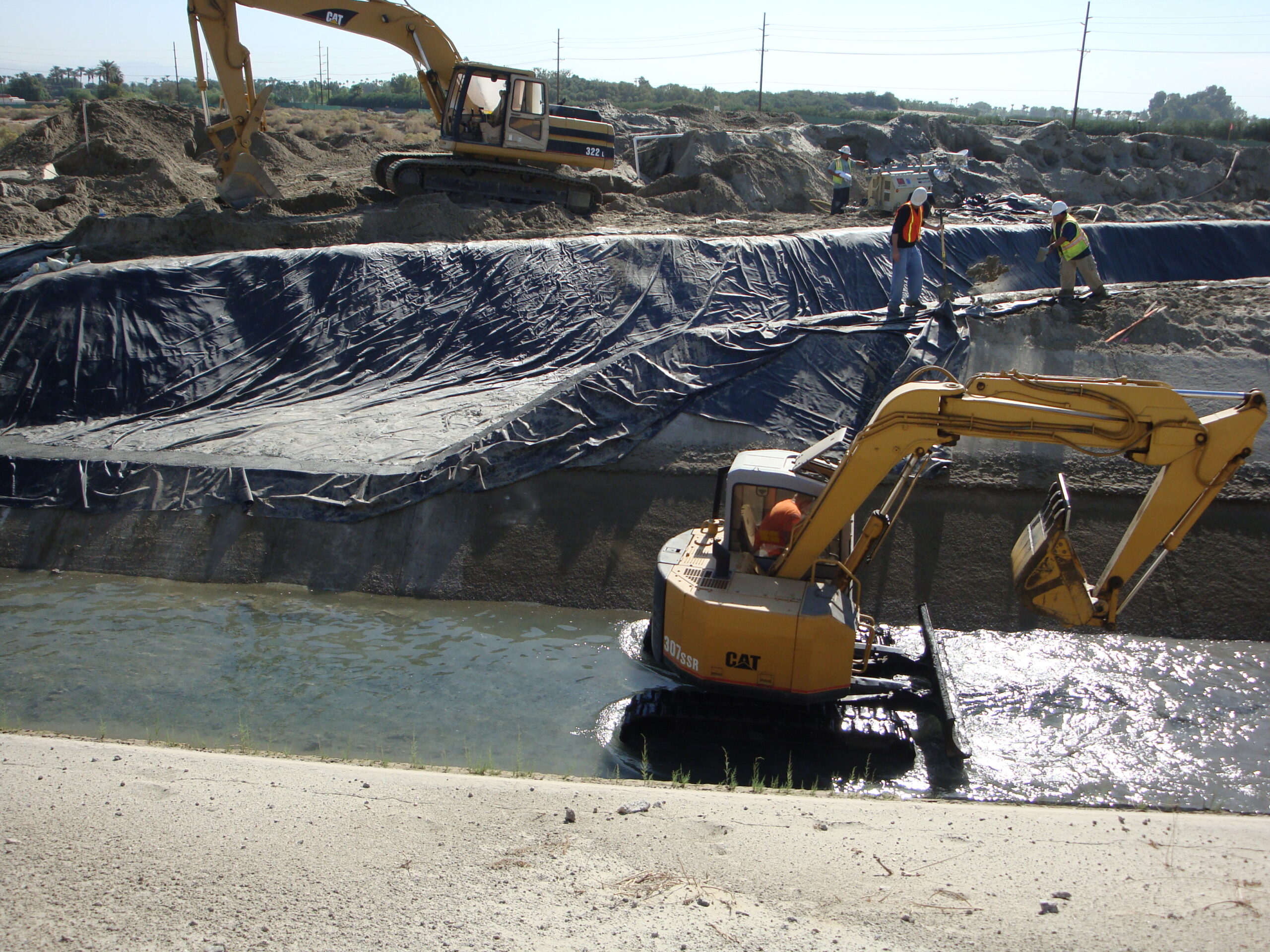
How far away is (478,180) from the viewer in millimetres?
20578

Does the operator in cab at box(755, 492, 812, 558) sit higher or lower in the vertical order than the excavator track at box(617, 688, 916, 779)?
higher

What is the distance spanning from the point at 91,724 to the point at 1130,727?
29.8 ft

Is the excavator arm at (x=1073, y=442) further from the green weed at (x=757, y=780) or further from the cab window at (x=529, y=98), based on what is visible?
the cab window at (x=529, y=98)

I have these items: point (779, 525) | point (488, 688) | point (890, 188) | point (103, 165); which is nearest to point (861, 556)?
point (779, 525)

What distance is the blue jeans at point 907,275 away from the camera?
12.9 metres

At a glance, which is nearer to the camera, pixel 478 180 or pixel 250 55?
pixel 250 55

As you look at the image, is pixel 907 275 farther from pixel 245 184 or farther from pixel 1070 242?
pixel 245 184

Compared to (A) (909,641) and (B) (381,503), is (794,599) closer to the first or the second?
(A) (909,641)

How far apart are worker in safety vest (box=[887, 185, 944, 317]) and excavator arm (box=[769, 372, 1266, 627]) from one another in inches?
235

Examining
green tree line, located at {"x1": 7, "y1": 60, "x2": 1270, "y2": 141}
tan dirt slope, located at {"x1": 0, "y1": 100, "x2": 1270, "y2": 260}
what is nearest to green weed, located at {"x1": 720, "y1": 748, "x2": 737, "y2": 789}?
tan dirt slope, located at {"x1": 0, "y1": 100, "x2": 1270, "y2": 260}

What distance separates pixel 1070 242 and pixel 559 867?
1220 centimetres

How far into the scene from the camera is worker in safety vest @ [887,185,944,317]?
1277cm

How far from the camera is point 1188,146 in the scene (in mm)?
35594

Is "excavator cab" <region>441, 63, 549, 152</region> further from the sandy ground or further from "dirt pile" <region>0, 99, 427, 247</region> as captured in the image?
the sandy ground
